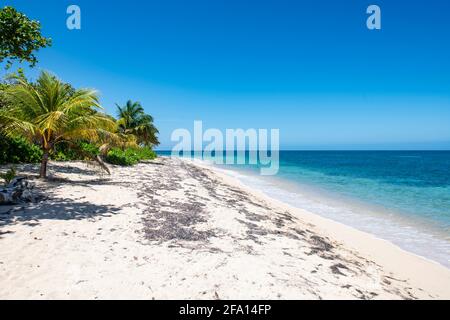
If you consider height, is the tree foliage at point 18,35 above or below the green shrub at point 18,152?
above

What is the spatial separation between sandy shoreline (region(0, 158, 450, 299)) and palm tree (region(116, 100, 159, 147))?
23.6 metres

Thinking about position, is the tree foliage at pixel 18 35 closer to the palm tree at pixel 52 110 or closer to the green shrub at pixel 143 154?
the palm tree at pixel 52 110

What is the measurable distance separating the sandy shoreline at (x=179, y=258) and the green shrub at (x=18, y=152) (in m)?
7.17

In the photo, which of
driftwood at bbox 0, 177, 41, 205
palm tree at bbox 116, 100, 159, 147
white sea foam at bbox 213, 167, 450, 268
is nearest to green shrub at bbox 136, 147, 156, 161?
palm tree at bbox 116, 100, 159, 147

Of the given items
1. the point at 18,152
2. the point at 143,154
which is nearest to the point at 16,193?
the point at 18,152

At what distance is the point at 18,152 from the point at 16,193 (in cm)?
902

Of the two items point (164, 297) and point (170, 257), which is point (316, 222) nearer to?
point (170, 257)

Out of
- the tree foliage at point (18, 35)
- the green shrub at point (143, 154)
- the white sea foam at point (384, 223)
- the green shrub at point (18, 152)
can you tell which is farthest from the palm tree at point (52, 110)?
the green shrub at point (143, 154)

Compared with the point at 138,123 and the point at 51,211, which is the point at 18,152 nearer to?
the point at 51,211

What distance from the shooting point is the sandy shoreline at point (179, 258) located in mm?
3980

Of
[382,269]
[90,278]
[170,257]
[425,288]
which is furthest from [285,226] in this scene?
[90,278]

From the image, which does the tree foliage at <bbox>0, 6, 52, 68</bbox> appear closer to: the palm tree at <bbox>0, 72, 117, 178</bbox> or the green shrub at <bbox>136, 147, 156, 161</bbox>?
the palm tree at <bbox>0, 72, 117, 178</bbox>

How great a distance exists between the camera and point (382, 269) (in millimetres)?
6402

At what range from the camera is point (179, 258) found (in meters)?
5.00
